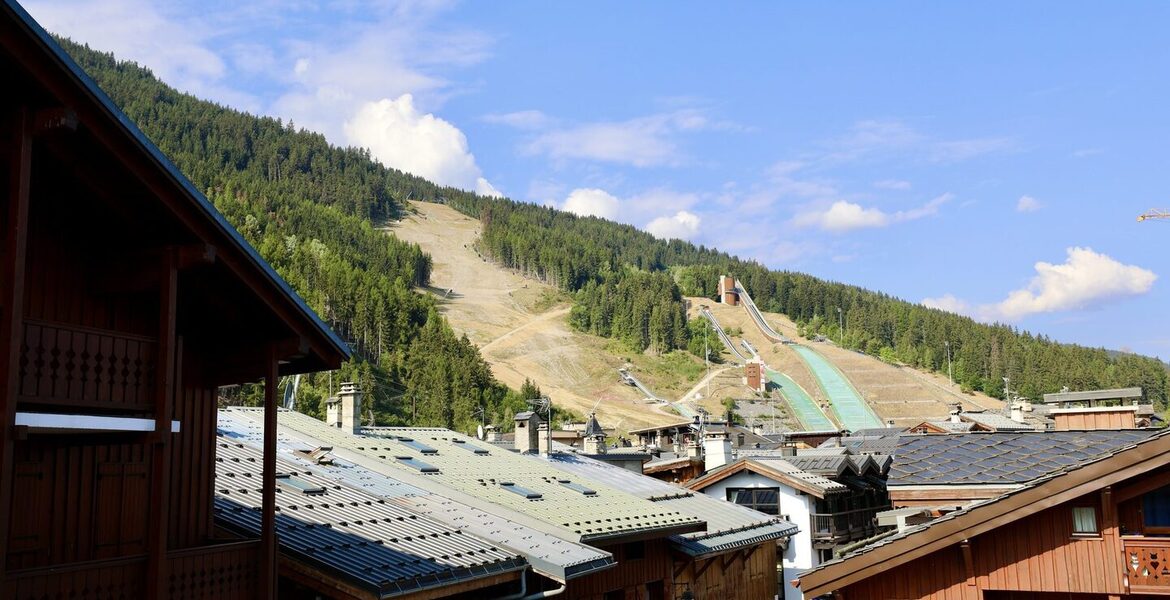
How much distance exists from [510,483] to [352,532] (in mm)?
8040

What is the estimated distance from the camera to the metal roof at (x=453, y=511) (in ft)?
50.8

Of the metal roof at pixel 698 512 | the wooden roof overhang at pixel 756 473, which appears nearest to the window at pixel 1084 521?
the metal roof at pixel 698 512

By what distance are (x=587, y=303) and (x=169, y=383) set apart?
165 m

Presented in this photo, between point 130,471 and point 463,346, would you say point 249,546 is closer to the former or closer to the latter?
point 130,471

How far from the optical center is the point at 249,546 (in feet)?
35.1

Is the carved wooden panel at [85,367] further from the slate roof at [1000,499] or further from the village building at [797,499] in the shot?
the village building at [797,499]

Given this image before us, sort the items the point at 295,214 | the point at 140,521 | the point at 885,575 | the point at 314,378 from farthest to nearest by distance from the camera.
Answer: the point at 295,214 < the point at 314,378 < the point at 885,575 < the point at 140,521

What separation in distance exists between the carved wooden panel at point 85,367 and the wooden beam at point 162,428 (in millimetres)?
178

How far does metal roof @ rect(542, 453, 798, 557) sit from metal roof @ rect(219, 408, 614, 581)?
17.8ft

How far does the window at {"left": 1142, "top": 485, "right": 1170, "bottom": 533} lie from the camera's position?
37.9 feet

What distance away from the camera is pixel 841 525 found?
3488 cm

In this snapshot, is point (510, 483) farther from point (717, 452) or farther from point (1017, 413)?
point (1017, 413)

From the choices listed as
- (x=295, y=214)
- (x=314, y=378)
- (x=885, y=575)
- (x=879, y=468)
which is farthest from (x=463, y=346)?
(x=885, y=575)

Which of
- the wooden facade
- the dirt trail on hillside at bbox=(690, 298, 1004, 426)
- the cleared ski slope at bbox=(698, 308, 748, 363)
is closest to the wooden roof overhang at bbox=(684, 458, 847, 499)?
the wooden facade
